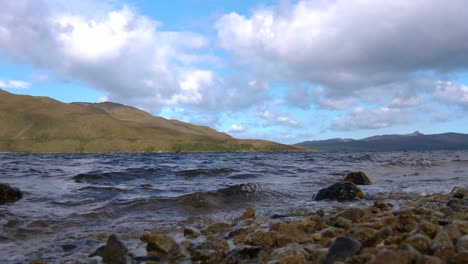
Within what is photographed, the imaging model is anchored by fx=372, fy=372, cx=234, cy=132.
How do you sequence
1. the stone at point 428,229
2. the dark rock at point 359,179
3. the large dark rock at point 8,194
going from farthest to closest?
the dark rock at point 359,179 → the large dark rock at point 8,194 → the stone at point 428,229

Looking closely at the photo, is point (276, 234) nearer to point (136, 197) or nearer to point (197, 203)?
point (197, 203)

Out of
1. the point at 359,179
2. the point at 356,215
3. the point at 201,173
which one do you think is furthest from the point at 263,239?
the point at 201,173

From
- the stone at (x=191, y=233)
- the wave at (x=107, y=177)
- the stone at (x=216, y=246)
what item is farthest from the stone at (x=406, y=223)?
the wave at (x=107, y=177)

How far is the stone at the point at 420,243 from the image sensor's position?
5.26 meters

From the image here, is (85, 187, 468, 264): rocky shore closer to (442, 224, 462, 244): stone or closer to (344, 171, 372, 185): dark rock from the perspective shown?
(442, 224, 462, 244): stone

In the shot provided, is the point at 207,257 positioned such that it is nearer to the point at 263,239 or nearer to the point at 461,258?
the point at 263,239

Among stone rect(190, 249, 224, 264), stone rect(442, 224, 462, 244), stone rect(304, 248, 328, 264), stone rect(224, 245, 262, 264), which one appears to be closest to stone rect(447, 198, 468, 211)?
stone rect(442, 224, 462, 244)

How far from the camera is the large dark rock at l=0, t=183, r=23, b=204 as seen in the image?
1248 cm

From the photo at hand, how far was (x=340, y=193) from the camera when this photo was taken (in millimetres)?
13852

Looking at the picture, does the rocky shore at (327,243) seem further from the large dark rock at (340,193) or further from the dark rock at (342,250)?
the large dark rock at (340,193)

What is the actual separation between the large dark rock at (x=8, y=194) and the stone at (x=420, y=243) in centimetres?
1233

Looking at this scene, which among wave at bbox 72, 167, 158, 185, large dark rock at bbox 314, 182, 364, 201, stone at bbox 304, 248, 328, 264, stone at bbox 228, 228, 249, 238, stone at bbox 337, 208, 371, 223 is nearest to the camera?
stone at bbox 304, 248, 328, 264

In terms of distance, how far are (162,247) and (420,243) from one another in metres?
4.23

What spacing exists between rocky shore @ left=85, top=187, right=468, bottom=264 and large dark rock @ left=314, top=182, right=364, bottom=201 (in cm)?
481
